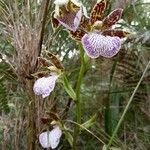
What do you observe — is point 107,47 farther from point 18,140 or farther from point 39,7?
point 18,140

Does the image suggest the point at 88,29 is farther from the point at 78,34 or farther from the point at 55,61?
the point at 55,61

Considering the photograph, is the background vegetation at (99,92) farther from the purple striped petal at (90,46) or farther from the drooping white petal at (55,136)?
the purple striped petal at (90,46)

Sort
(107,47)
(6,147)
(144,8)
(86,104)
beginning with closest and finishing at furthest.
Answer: (107,47), (6,147), (86,104), (144,8)

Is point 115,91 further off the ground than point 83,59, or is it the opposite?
point 83,59

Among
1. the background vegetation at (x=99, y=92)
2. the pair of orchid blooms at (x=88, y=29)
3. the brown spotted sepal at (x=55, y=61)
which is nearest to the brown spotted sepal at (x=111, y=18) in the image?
the pair of orchid blooms at (x=88, y=29)

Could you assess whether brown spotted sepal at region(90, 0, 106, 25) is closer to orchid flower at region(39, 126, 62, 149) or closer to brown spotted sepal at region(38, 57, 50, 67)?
brown spotted sepal at region(38, 57, 50, 67)

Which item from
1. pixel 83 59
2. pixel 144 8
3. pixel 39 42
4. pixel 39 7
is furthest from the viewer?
pixel 144 8

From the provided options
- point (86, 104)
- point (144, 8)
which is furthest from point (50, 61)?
point (144, 8)
